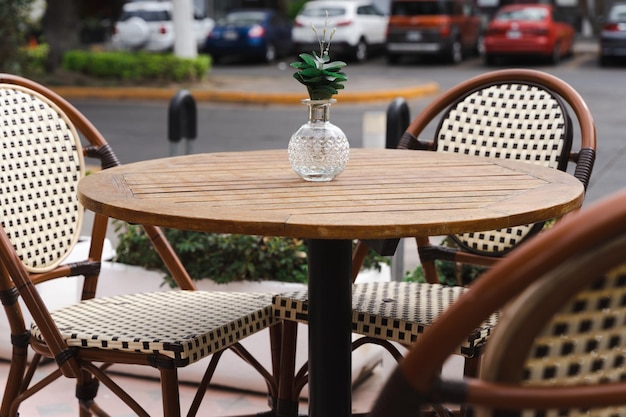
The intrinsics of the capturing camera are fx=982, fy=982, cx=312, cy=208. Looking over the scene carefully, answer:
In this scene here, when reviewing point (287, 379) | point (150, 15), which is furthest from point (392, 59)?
point (287, 379)

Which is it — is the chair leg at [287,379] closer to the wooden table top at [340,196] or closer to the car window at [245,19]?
the wooden table top at [340,196]

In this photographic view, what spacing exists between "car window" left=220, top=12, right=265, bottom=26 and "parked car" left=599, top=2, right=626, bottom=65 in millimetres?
7505

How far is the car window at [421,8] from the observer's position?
20.3 m

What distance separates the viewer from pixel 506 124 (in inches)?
130

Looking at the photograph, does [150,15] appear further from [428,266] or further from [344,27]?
[428,266]

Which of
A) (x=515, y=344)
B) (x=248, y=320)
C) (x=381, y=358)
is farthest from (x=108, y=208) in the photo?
(x=381, y=358)

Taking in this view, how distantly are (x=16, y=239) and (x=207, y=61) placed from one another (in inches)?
545

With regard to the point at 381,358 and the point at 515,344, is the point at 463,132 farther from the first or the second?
the point at 515,344

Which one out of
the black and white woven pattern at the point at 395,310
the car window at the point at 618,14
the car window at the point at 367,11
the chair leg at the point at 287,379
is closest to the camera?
the black and white woven pattern at the point at 395,310

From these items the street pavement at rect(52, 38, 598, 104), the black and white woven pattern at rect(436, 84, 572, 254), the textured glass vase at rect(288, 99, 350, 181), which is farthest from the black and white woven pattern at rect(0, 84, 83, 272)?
the street pavement at rect(52, 38, 598, 104)

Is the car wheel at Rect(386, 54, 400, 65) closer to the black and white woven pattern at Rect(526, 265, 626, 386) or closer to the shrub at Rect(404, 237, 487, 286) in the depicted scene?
the shrub at Rect(404, 237, 487, 286)

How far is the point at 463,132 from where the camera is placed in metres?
3.38

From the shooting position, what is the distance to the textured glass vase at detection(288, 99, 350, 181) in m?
2.56

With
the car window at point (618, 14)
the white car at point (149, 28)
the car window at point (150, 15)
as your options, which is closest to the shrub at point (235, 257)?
the car window at point (618, 14)
